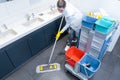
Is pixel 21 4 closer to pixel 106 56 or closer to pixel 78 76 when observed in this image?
pixel 78 76

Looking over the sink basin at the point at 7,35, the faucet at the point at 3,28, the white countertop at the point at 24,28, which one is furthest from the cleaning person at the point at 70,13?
the faucet at the point at 3,28

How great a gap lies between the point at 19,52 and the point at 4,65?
33 cm

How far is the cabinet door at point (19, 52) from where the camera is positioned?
5.98ft

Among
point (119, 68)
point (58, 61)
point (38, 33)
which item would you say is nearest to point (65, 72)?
point (58, 61)

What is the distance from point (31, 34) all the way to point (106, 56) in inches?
67.8

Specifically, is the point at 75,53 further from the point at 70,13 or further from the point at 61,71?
the point at 70,13

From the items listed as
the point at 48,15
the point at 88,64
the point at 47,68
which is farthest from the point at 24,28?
the point at 88,64

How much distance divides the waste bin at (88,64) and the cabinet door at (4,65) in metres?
1.28

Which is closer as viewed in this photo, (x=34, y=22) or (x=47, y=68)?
(x=47, y=68)

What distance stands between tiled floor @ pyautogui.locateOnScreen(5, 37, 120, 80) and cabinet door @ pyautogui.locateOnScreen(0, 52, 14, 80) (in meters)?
0.16

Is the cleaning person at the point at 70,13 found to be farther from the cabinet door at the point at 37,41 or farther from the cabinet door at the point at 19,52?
the cabinet door at the point at 19,52

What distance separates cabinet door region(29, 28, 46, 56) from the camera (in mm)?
2092

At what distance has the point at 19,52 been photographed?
6.50 feet

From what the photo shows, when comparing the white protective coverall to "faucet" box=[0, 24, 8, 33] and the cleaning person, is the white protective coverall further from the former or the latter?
"faucet" box=[0, 24, 8, 33]
